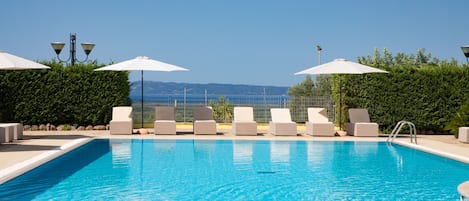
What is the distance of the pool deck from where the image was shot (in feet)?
35.3

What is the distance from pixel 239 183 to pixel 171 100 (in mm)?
14047

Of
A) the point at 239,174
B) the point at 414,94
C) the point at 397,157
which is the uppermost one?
the point at 414,94

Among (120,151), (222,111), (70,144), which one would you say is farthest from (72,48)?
(120,151)

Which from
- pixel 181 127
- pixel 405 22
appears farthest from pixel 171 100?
pixel 405 22

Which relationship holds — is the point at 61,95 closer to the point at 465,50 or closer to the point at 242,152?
the point at 242,152

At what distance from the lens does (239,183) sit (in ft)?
32.4

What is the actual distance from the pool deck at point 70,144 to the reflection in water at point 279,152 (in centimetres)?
98

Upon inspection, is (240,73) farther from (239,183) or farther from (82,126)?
(239,183)

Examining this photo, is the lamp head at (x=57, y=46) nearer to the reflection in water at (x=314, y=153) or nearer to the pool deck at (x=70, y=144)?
the pool deck at (x=70, y=144)

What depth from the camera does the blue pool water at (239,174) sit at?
29.3ft

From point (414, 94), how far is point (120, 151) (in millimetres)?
9574

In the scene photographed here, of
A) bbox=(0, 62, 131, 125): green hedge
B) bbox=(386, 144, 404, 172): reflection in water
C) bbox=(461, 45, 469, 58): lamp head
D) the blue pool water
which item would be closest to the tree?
bbox=(0, 62, 131, 125): green hedge

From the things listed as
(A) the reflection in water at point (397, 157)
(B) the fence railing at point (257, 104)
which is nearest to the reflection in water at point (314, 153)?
(A) the reflection in water at point (397, 157)

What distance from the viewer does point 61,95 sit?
62.6ft
